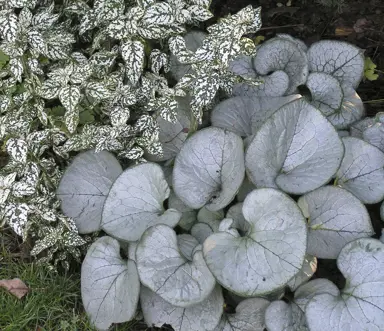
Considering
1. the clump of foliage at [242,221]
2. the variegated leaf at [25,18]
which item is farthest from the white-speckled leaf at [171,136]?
the variegated leaf at [25,18]

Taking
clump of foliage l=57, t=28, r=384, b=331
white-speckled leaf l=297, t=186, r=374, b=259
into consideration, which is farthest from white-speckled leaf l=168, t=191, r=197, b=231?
→ white-speckled leaf l=297, t=186, r=374, b=259

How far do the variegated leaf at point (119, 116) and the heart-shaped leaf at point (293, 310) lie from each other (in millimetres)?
986

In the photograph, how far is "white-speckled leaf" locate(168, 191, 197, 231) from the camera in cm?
248

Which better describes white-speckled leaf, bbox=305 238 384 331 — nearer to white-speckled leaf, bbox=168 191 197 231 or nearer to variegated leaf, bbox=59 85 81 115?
white-speckled leaf, bbox=168 191 197 231

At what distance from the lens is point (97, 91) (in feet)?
7.66

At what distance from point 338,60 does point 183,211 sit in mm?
1118

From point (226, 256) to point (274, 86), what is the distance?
0.98 meters

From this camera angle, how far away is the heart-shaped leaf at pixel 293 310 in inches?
86.0

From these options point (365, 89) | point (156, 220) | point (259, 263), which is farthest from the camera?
point (365, 89)

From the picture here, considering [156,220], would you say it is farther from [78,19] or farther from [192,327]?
[78,19]

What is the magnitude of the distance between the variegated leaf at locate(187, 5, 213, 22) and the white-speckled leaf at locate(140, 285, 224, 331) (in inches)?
45.3

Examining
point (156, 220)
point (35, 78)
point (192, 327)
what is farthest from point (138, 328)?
point (35, 78)

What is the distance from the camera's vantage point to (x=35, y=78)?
7.97ft

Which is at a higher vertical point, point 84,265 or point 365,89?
point 365,89
